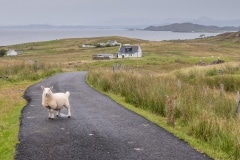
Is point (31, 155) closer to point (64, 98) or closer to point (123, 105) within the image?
point (64, 98)

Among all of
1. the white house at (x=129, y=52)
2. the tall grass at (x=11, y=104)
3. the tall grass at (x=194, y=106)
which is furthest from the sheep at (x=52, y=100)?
the white house at (x=129, y=52)

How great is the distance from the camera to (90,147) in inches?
459

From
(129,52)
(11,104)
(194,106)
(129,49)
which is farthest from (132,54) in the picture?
(194,106)

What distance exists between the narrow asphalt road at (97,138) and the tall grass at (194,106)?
88 centimetres

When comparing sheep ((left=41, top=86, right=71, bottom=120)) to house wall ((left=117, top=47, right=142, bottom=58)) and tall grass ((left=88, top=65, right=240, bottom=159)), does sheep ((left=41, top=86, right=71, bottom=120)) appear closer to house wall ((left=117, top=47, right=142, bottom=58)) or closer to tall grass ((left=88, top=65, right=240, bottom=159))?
tall grass ((left=88, top=65, right=240, bottom=159))

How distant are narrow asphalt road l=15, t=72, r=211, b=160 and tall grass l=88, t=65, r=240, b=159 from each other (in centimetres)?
88

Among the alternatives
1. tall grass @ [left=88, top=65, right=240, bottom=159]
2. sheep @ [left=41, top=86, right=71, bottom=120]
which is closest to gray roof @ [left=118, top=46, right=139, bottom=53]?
tall grass @ [left=88, top=65, right=240, bottom=159]

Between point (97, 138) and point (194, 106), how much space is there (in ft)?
15.9

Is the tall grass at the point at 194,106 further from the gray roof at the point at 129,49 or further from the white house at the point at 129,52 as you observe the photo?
the gray roof at the point at 129,49

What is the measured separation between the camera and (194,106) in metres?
15.9

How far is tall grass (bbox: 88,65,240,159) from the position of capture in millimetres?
11938

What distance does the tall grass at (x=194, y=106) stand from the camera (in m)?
11.9

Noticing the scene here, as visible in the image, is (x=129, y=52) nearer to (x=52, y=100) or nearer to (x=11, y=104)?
(x=11, y=104)

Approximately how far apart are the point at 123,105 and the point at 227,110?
557 centimetres
